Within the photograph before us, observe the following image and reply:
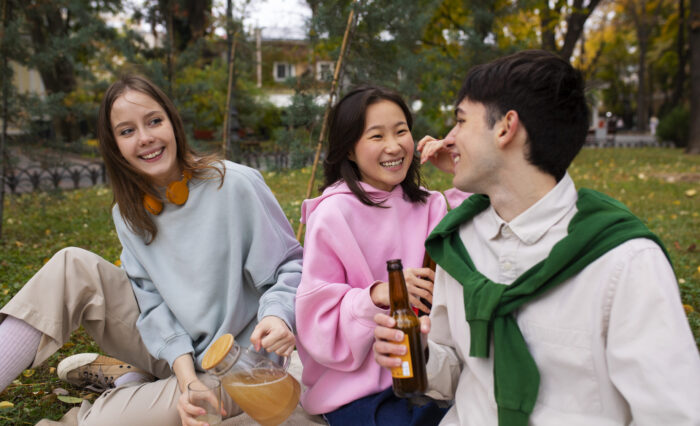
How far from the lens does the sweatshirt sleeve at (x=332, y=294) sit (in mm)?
2496

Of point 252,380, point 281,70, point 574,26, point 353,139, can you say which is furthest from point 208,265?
point 281,70

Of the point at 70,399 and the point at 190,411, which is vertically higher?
the point at 190,411

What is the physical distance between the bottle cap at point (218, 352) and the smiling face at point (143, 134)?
1.03m

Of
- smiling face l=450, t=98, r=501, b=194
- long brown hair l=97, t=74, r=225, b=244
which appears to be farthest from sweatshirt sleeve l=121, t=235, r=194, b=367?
smiling face l=450, t=98, r=501, b=194

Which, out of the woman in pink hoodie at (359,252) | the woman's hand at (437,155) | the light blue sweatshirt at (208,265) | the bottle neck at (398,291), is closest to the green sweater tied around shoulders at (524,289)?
the bottle neck at (398,291)

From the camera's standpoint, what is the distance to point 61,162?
7398mm

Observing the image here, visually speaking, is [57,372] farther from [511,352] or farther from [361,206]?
[511,352]

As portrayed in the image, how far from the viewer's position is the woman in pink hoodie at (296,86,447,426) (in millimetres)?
2484

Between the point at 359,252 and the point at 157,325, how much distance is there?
103 cm

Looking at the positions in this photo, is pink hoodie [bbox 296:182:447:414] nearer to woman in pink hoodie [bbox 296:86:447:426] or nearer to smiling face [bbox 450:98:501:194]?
woman in pink hoodie [bbox 296:86:447:426]

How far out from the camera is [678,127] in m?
24.2

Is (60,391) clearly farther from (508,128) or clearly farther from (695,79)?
(695,79)

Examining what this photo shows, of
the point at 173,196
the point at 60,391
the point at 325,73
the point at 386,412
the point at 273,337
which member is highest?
the point at 325,73

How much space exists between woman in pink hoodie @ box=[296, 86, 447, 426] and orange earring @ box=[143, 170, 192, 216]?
A: 0.61 m
